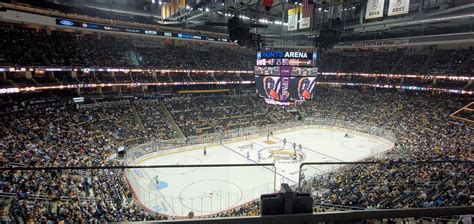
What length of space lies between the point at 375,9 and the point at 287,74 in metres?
7.95

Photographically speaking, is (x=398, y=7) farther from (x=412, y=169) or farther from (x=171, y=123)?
(x=171, y=123)

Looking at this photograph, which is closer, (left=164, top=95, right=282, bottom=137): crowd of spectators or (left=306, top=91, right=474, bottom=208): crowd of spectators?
(left=306, top=91, right=474, bottom=208): crowd of spectators

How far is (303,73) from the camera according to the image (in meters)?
20.9

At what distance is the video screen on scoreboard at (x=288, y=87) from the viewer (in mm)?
20875

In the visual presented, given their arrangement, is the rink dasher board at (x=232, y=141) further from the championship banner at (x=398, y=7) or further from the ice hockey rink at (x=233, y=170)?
the championship banner at (x=398, y=7)

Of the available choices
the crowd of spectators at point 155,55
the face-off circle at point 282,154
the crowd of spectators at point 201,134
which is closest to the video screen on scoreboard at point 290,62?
the face-off circle at point 282,154

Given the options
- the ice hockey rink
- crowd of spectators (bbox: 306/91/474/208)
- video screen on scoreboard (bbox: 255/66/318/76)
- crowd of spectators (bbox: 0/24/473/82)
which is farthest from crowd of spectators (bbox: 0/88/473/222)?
video screen on scoreboard (bbox: 255/66/318/76)

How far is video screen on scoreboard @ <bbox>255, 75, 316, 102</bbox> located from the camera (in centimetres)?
2088

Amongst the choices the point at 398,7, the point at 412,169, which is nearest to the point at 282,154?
the point at 412,169

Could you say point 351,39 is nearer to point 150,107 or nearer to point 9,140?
point 150,107

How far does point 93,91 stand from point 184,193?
→ 24.2 m

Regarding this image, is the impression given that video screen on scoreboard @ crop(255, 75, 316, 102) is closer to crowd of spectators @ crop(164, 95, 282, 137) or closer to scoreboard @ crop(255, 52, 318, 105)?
scoreboard @ crop(255, 52, 318, 105)

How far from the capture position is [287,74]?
2056cm

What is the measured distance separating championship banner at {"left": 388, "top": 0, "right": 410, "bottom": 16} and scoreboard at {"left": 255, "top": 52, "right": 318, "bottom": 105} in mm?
8212
